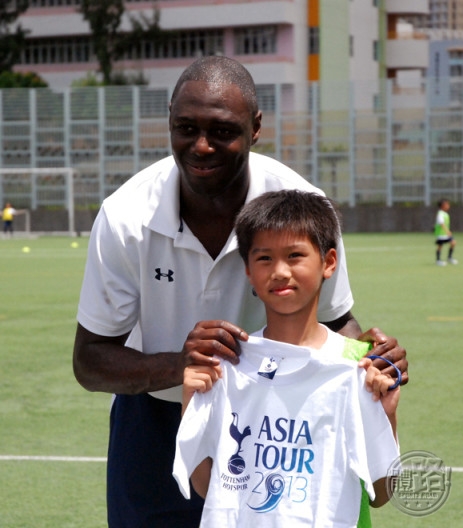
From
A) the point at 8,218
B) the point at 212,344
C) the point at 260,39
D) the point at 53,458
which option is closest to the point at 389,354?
the point at 212,344

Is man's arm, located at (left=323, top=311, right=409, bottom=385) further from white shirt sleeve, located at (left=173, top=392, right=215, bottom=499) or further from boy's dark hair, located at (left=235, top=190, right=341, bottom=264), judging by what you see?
white shirt sleeve, located at (left=173, top=392, right=215, bottom=499)

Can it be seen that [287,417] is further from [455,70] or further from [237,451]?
[455,70]

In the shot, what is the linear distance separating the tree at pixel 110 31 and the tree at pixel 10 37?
355 cm

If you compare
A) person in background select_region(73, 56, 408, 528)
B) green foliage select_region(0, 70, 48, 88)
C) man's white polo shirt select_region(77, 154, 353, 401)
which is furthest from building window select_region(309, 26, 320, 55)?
man's white polo shirt select_region(77, 154, 353, 401)

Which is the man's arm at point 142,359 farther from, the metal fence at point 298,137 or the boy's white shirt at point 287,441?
the metal fence at point 298,137

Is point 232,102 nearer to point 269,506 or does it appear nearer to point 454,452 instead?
point 269,506

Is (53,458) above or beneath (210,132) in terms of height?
beneath

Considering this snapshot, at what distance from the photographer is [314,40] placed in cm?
5788

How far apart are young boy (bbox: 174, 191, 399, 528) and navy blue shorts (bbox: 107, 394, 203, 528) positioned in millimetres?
709

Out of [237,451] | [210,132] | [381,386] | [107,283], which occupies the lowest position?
[237,451]

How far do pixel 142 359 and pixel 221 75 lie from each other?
861mm

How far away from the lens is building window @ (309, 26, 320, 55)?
57.5 m

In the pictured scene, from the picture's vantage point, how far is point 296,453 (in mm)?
3018

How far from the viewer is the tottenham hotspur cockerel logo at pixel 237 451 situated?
120 inches
